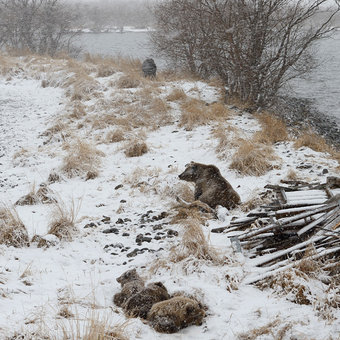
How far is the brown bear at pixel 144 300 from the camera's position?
3008 millimetres

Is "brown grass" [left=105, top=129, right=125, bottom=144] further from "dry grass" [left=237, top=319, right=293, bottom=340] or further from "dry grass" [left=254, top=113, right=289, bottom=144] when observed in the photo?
"dry grass" [left=237, top=319, right=293, bottom=340]

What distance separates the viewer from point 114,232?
15.3ft

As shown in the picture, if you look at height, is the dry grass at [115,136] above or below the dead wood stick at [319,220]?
below

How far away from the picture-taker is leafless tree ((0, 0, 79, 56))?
914 inches

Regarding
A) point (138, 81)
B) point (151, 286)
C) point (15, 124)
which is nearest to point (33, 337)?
point (151, 286)

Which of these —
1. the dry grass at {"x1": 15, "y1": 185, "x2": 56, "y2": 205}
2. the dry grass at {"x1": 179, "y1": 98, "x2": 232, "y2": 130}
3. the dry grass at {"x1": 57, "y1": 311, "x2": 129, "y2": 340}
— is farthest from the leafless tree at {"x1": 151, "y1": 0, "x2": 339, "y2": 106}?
the dry grass at {"x1": 57, "y1": 311, "x2": 129, "y2": 340}

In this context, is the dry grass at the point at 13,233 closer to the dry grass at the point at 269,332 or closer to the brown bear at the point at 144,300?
the brown bear at the point at 144,300

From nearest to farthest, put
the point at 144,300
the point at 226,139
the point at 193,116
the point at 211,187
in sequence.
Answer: the point at 144,300
the point at 211,187
the point at 226,139
the point at 193,116

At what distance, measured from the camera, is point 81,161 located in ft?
22.9

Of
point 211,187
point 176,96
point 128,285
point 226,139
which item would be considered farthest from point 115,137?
point 128,285

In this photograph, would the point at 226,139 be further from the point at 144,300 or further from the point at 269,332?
the point at 269,332

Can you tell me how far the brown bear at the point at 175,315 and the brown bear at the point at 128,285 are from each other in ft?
1.02

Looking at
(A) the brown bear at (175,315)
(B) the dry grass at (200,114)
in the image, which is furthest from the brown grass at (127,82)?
(A) the brown bear at (175,315)

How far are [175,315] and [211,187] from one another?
2542 mm
